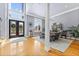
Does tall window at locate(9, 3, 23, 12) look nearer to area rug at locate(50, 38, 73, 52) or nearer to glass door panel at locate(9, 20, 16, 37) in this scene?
glass door panel at locate(9, 20, 16, 37)

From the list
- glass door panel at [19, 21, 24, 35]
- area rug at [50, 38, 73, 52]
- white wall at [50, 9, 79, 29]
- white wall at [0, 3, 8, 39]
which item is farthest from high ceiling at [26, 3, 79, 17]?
area rug at [50, 38, 73, 52]

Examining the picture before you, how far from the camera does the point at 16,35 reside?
2.74 m

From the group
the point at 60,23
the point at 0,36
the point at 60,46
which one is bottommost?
the point at 60,46

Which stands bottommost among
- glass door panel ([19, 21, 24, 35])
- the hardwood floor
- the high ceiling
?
the hardwood floor

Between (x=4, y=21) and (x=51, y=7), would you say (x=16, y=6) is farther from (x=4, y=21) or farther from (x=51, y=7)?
(x=51, y=7)

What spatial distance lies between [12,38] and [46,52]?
71 cm

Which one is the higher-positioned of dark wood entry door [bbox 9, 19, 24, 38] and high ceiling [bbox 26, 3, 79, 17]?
high ceiling [bbox 26, 3, 79, 17]

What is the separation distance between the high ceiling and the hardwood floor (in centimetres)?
57

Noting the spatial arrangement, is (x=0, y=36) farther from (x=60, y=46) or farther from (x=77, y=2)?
(x=77, y=2)

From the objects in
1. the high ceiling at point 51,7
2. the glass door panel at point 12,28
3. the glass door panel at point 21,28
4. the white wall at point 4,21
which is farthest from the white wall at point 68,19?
the white wall at point 4,21

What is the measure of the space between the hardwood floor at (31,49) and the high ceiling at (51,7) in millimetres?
567

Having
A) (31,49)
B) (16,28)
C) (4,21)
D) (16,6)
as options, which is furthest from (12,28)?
(31,49)

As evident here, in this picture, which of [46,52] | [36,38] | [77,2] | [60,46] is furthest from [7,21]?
[77,2]

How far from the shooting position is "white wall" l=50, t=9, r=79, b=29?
8.68 ft
